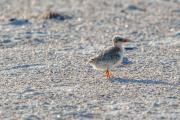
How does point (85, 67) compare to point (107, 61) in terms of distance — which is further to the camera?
point (85, 67)

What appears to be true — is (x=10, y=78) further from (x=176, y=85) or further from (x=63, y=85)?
(x=176, y=85)

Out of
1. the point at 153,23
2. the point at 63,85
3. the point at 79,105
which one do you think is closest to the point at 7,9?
the point at 153,23

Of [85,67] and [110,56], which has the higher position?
[110,56]

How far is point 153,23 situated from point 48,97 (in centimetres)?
1099

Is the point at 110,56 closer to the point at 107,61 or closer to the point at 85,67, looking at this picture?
the point at 107,61

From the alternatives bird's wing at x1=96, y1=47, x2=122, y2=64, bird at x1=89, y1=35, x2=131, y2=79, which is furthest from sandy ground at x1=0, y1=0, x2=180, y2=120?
bird's wing at x1=96, y1=47, x2=122, y2=64

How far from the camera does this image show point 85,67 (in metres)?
14.9

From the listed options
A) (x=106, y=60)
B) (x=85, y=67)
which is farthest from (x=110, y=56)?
(x=85, y=67)

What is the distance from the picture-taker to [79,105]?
11500mm

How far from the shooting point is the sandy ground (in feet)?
37.1

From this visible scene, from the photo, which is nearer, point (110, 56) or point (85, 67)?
point (110, 56)

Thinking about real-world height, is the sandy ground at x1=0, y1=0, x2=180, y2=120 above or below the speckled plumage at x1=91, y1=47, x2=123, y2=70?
below

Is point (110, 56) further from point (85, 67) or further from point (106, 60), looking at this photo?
point (85, 67)

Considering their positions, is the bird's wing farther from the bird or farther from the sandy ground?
the sandy ground
